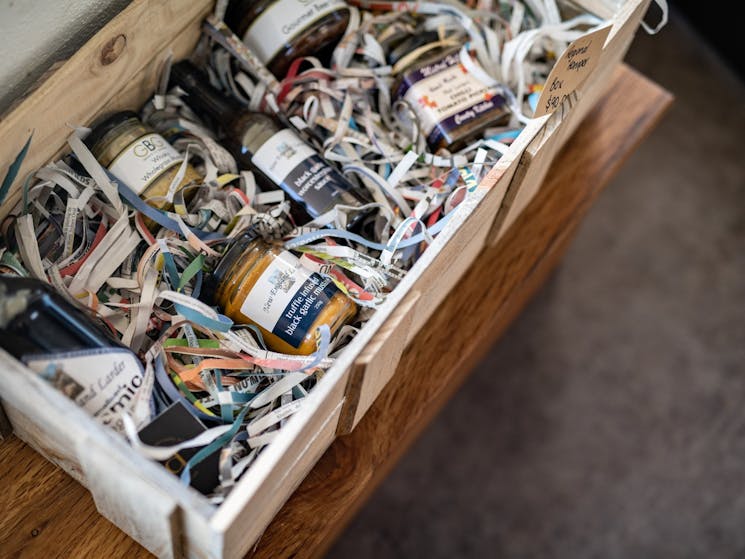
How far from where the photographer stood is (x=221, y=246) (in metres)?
0.95

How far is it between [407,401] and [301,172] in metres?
0.32

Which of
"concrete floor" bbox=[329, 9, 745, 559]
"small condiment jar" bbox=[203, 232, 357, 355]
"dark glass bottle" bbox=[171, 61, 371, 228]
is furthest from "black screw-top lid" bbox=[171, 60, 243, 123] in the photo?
"concrete floor" bbox=[329, 9, 745, 559]

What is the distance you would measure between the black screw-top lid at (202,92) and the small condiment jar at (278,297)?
0.21 meters

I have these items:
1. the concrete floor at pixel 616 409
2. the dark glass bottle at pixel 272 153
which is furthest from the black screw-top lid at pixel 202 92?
the concrete floor at pixel 616 409

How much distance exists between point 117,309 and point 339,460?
314 mm

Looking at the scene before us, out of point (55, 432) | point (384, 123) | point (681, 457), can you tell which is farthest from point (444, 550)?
point (55, 432)

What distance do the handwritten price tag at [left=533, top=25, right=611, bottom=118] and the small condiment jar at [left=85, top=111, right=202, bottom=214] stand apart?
0.43 meters

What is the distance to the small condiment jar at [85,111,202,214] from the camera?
916 mm

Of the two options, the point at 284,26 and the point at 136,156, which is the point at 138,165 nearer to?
the point at 136,156

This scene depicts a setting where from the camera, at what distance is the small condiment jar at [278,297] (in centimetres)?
86

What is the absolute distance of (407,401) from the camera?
3.36 ft

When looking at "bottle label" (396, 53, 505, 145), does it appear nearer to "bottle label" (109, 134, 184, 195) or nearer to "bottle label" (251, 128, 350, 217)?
"bottle label" (251, 128, 350, 217)

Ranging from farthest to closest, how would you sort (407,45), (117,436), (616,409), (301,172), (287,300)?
(616,409) → (407,45) → (301,172) → (287,300) → (117,436)

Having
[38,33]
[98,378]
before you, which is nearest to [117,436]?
[98,378]
